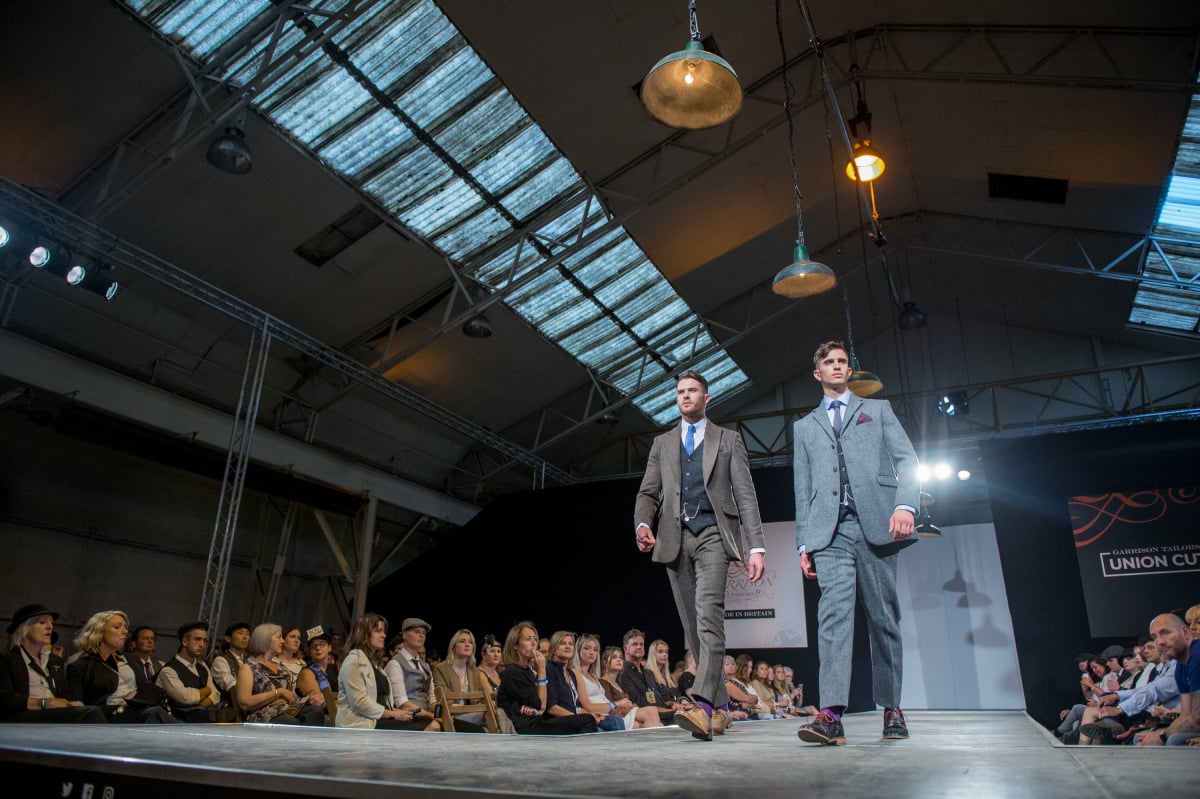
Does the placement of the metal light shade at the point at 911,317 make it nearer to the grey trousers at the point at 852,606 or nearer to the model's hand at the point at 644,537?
the model's hand at the point at 644,537

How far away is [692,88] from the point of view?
12.6 ft

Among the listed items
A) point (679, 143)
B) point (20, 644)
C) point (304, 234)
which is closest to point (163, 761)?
point (20, 644)

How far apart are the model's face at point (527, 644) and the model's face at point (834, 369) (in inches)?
140

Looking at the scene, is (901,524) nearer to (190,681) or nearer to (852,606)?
(852,606)

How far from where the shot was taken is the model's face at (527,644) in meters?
5.72

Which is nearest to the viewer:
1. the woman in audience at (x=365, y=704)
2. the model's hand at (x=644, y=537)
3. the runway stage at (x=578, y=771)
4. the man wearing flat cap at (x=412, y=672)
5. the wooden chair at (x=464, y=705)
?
the runway stage at (x=578, y=771)

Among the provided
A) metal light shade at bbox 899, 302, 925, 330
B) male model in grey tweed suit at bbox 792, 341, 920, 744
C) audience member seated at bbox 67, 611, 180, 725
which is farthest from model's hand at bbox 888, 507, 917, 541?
metal light shade at bbox 899, 302, 925, 330

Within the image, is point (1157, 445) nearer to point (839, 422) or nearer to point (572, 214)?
point (572, 214)

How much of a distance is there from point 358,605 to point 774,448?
25.9ft

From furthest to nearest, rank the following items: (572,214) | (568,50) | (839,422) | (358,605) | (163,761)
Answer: (358,605), (572,214), (568,50), (839,422), (163,761)

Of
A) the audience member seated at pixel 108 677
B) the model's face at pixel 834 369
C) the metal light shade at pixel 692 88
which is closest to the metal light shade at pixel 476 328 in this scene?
the audience member seated at pixel 108 677

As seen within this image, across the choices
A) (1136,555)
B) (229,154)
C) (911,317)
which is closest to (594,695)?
(229,154)

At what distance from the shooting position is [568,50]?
763cm

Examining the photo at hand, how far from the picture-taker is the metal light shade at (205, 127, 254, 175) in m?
6.35
